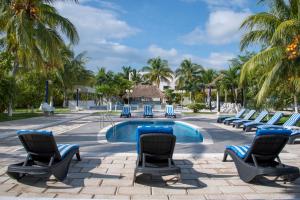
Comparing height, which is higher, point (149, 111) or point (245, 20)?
point (245, 20)

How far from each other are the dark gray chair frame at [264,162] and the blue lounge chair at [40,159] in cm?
290

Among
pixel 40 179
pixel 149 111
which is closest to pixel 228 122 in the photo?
pixel 149 111

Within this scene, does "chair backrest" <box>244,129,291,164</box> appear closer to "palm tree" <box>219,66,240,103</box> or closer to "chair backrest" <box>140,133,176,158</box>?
"chair backrest" <box>140,133,176,158</box>

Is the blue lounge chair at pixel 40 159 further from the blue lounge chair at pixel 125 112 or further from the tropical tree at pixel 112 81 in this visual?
the tropical tree at pixel 112 81

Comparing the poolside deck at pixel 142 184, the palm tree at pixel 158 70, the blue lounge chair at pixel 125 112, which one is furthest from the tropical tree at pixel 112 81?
the poolside deck at pixel 142 184

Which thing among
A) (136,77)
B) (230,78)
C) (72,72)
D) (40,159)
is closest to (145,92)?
(136,77)

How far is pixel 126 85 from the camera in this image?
5256cm

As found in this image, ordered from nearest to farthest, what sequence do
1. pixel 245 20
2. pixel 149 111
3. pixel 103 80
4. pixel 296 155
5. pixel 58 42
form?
pixel 296 155 < pixel 245 20 < pixel 58 42 < pixel 149 111 < pixel 103 80

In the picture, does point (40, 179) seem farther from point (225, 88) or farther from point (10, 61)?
point (225, 88)

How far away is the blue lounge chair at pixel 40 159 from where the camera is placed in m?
5.08

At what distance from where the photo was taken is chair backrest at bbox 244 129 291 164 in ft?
17.4

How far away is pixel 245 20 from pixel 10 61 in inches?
526

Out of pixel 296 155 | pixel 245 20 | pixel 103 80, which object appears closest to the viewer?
pixel 296 155

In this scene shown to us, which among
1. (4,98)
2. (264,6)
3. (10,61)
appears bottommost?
(4,98)
